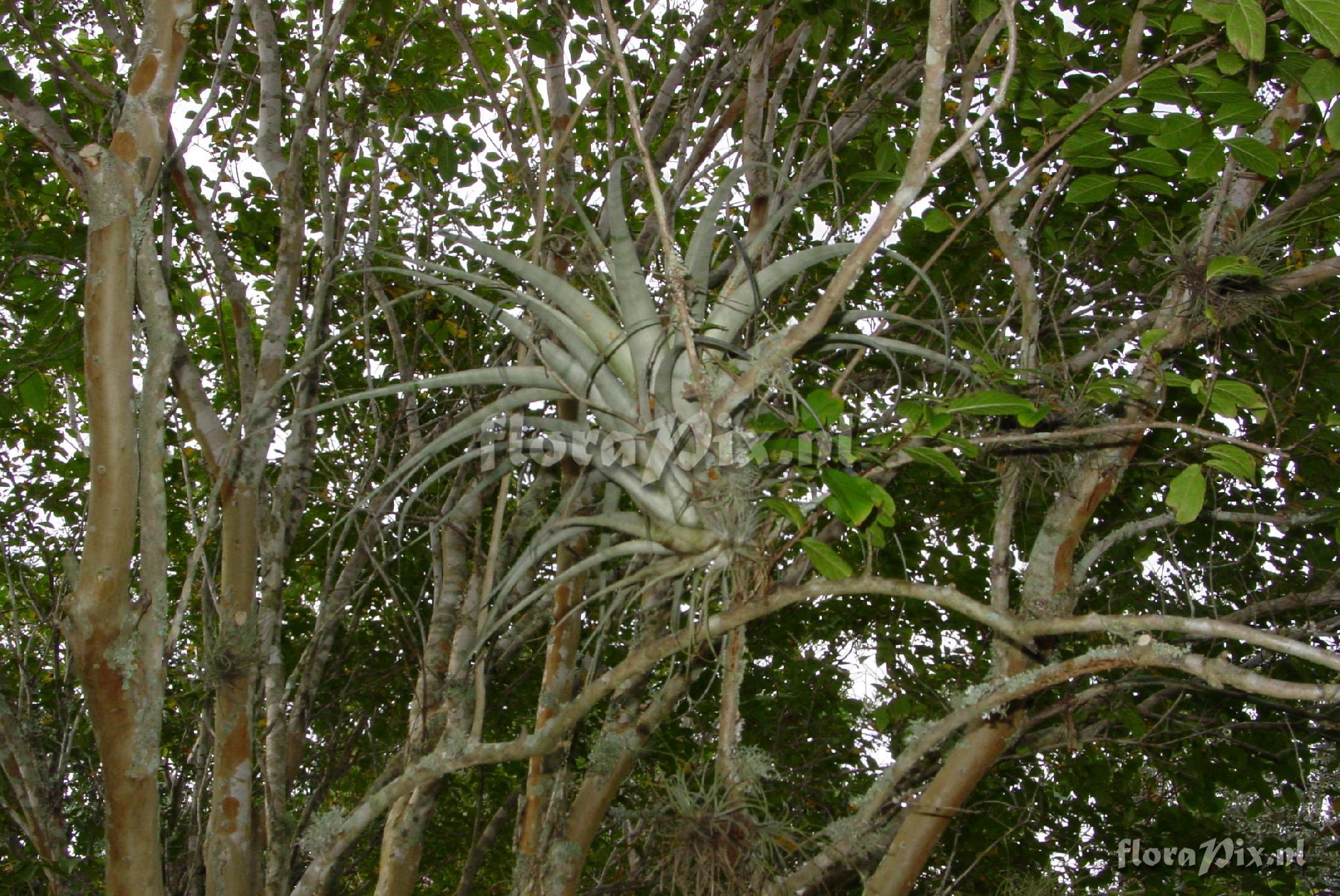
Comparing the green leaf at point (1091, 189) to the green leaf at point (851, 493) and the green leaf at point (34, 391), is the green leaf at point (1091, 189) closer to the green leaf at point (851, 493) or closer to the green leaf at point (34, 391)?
the green leaf at point (851, 493)

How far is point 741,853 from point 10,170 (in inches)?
145

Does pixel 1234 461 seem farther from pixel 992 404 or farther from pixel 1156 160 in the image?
pixel 1156 160

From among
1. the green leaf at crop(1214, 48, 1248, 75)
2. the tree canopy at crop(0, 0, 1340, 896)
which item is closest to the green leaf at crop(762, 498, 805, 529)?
the tree canopy at crop(0, 0, 1340, 896)

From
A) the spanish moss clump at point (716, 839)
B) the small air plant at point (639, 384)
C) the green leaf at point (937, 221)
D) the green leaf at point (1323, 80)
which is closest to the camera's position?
the small air plant at point (639, 384)

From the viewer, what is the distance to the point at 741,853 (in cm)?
184

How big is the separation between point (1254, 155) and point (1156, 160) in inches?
7.9

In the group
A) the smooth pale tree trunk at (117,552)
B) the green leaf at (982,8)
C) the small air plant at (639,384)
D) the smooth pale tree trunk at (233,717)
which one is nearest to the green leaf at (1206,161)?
the green leaf at (982,8)

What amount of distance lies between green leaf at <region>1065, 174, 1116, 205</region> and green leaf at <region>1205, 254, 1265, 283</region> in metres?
0.54

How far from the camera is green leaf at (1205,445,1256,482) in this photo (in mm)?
1670

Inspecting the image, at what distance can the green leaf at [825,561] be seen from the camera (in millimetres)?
1623

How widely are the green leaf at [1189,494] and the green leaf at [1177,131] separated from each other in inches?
31.8

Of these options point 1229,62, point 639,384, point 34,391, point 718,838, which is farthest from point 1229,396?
point 34,391

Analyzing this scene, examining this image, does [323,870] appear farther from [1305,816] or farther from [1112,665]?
[1305,816]

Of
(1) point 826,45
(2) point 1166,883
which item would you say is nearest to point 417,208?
(1) point 826,45
